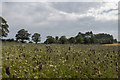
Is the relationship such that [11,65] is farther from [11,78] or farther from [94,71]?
[94,71]

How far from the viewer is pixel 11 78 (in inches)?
188

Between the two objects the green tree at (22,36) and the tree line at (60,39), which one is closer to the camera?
the tree line at (60,39)

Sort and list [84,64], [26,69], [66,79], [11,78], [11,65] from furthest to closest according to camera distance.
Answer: [84,64] < [11,65] < [26,69] < [66,79] < [11,78]

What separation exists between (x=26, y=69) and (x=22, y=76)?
69 centimetres

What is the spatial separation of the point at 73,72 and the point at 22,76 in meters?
2.12

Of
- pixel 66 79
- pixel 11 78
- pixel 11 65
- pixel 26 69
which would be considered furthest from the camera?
pixel 11 65

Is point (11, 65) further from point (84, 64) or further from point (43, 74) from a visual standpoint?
point (84, 64)

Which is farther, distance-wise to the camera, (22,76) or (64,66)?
(64,66)

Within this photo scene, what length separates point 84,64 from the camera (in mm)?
6422

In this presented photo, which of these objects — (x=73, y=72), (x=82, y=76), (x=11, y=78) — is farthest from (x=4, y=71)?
(x=82, y=76)

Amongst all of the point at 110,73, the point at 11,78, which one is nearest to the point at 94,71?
the point at 110,73

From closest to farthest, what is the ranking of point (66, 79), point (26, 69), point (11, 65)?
1. point (66, 79)
2. point (26, 69)
3. point (11, 65)

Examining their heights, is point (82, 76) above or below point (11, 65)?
below

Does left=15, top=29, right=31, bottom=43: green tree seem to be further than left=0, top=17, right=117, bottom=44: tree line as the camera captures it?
Yes
